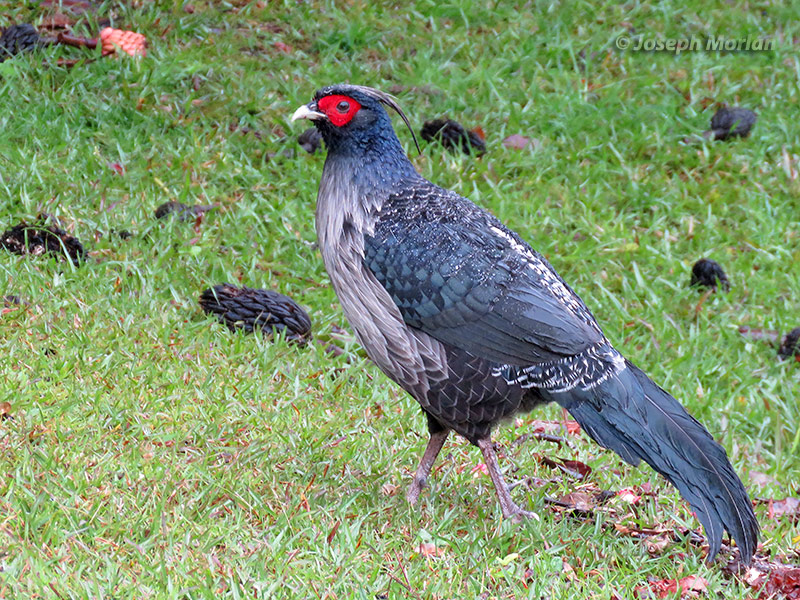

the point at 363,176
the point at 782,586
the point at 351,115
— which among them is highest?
the point at 351,115

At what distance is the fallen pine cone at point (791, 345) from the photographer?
236 inches

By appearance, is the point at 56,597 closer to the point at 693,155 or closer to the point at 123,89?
the point at 123,89

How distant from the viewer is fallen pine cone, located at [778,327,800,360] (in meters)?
5.98

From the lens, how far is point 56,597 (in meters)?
3.07

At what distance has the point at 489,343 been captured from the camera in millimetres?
3898

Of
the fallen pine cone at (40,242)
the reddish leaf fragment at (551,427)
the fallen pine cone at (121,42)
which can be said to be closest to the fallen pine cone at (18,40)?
the fallen pine cone at (121,42)

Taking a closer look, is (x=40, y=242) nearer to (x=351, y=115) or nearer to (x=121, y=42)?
(x=351, y=115)

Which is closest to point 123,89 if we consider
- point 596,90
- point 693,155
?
point 596,90

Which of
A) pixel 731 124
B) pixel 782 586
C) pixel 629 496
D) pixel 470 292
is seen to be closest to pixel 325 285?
pixel 470 292

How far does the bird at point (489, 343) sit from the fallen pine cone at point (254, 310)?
1221mm

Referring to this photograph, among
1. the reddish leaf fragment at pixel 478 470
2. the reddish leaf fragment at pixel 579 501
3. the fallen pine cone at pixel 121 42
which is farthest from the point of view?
the fallen pine cone at pixel 121 42

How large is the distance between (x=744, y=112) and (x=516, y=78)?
1671 mm

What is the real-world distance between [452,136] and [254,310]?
2.45 m

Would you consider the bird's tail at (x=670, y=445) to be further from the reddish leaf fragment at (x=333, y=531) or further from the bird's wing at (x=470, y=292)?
the reddish leaf fragment at (x=333, y=531)
